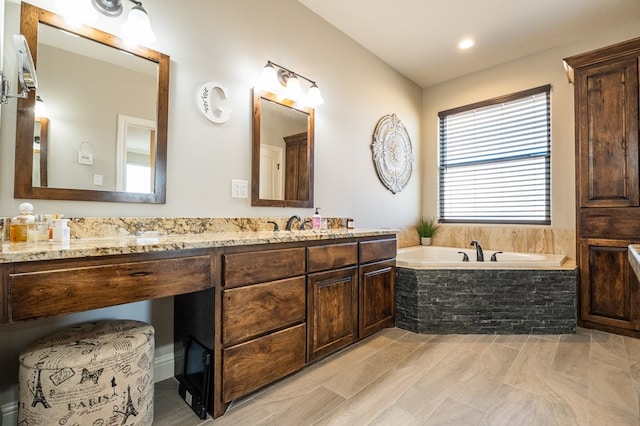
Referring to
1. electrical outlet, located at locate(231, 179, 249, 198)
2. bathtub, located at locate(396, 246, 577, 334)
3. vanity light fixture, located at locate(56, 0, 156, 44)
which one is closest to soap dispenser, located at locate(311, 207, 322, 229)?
electrical outlet, located at locate(231, 179, 249, 198)

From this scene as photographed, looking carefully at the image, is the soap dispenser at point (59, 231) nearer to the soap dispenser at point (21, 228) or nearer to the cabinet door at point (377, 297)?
the soap dispenser at point (21, 228)

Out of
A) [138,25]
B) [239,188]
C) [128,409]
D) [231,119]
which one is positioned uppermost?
[138,25]

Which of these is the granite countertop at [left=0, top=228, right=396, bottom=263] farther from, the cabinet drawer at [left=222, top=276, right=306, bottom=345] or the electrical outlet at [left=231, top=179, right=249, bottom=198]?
the electrical outlet at [left=231, top=179, right=249, bottom=198]

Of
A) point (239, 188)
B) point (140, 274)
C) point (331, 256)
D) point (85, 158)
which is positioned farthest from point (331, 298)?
point (85, 158)

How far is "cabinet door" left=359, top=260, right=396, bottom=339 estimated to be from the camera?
2264 millimetres

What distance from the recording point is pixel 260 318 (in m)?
1.59

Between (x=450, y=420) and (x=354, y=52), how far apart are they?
300 cm

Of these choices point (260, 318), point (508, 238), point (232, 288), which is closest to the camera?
point (232, 288)

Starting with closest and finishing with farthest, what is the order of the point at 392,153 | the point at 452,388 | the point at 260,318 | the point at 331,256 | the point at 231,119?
1. the point at 260,318
2. the point at 452,388
3. the point at 331,256
4. the point at 231,119
5. the point at 392,153

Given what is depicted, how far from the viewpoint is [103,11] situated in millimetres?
1569

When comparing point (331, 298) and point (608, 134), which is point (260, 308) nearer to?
point (331, 298)

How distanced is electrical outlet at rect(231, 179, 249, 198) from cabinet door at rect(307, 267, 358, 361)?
29.1 inches

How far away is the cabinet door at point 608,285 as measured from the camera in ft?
8.09

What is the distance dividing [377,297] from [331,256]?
0.66 metres
